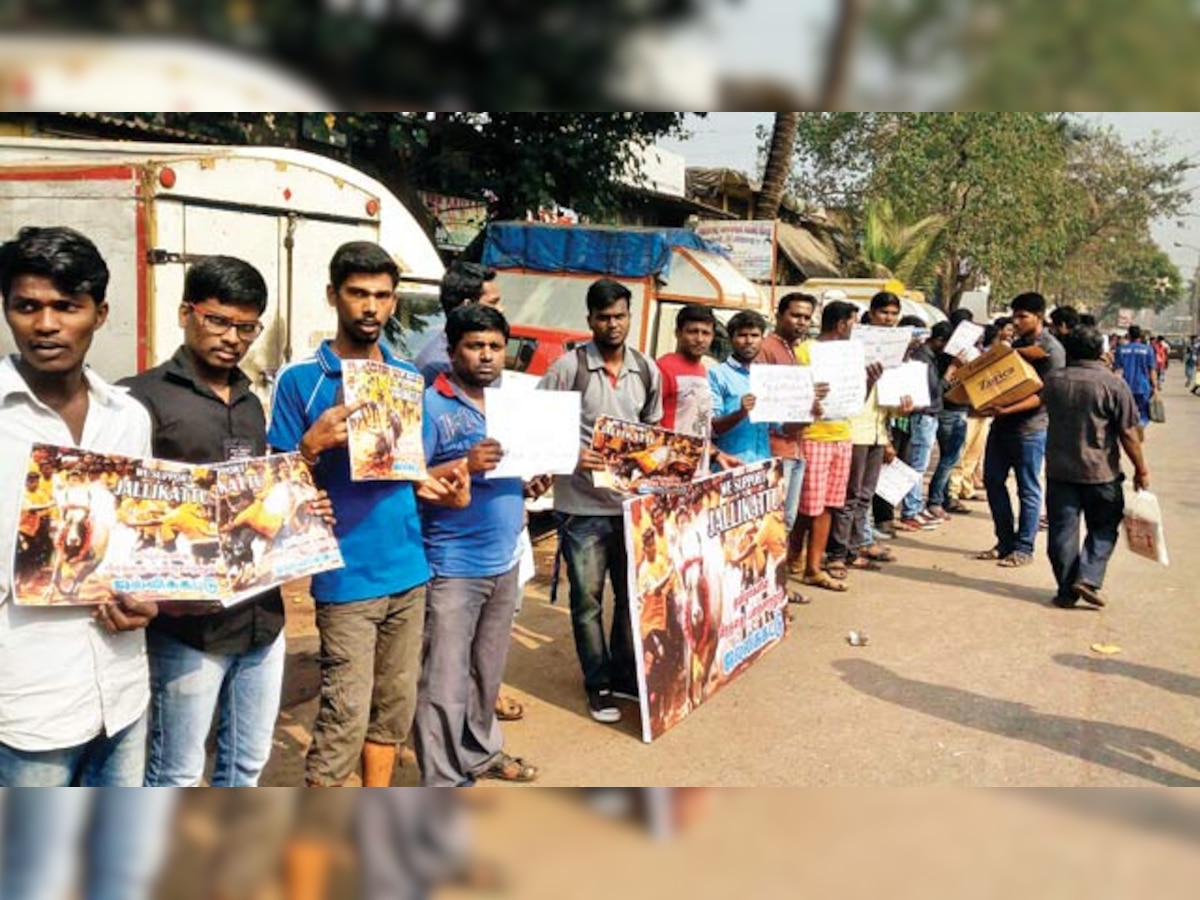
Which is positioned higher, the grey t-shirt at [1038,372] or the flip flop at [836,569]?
the grey t-shirt at [1038,372]

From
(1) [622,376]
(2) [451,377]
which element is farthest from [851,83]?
(1) [622,376]

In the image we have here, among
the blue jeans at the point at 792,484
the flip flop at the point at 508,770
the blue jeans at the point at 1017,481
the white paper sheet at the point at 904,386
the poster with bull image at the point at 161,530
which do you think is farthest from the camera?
the blue jeans at the point at 1017,481

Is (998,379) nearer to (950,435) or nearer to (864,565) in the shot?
(950,435)

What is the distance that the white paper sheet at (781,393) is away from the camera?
5043 mm

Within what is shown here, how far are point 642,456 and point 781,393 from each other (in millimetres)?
1549

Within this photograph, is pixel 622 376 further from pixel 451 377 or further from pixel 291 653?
pixel 291 653

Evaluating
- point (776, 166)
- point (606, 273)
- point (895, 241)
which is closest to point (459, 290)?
point (606, 273)

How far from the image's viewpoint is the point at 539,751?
153 inches

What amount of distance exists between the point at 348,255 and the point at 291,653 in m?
2.75

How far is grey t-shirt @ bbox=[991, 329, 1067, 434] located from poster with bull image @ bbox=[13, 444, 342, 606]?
614 cm

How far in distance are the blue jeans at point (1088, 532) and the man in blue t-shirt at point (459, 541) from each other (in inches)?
171

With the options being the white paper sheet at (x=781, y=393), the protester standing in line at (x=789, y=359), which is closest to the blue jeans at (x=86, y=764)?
the white paper sheet at (x=781, y=393)

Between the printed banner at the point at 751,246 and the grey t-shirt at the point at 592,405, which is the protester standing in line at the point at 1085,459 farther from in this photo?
the printed banner at the point at 751,246

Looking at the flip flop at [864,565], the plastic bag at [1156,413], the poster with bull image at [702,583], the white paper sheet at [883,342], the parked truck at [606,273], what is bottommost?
the flip flop at [864,565]
